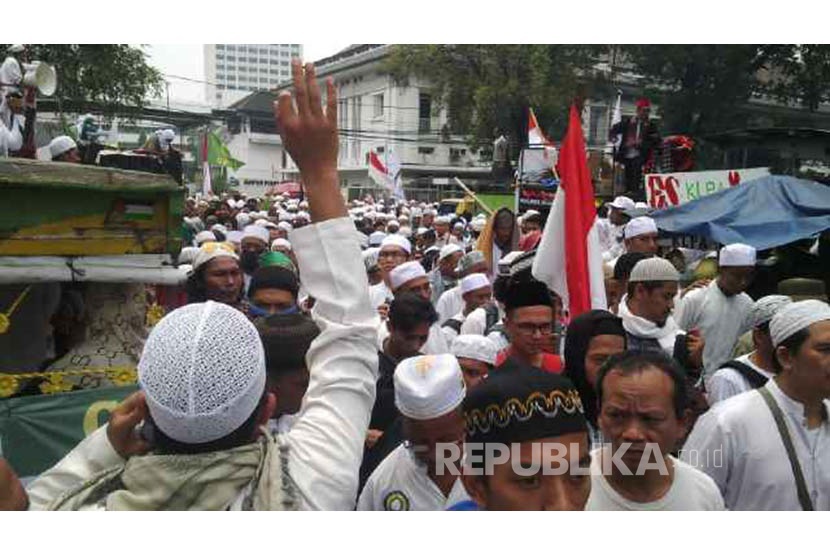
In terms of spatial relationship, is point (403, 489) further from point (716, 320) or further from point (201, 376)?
point (716, 320)

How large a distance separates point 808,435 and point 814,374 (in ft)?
0.67

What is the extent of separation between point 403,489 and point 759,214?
736 centimetres

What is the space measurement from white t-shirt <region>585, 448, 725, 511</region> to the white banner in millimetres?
8684

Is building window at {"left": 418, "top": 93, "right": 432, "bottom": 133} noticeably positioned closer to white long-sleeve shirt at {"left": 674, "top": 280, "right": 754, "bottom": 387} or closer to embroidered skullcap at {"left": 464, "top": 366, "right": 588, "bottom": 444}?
white long-sleeve shirt at {"left": 674, "top": 280, "right": 754, "bottom": 387}

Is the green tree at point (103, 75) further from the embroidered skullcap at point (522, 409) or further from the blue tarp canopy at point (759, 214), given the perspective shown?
the embroidered skullcap at point (522, 409)

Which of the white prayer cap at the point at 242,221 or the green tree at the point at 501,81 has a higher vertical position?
the green tree at the point at 501,81

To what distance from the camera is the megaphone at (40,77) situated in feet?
18.7

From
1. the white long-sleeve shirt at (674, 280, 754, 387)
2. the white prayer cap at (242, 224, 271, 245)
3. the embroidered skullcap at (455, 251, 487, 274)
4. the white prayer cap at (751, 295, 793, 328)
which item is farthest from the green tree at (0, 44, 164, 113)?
the white prayer cap at (751, 295, 793, 328)

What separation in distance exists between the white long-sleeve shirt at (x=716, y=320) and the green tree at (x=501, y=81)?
23232 millimetres

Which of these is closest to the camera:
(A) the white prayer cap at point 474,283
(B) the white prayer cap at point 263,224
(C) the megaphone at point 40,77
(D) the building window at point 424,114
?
(A) the white prayer cap at point 474,283

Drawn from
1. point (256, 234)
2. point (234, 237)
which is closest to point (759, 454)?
point (256, 234)

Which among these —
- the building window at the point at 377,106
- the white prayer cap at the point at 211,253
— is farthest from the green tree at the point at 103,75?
the building window at the point at 377,106

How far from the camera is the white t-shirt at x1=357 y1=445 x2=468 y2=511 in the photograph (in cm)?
223

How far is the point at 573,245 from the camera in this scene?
4.09m
